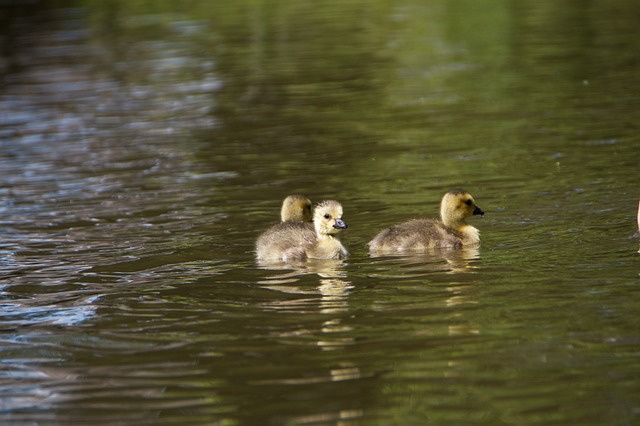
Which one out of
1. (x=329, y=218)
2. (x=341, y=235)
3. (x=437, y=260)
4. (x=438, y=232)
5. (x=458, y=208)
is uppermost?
(x=329, y=218)

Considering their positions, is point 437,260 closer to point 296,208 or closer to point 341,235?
point 341,235

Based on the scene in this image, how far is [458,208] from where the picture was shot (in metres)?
10.5

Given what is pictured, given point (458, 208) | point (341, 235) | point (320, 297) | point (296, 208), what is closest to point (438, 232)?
point (458, 208)

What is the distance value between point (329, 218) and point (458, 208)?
3.96ft

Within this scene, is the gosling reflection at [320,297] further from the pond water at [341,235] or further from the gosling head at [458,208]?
the gosling head at [458,208]

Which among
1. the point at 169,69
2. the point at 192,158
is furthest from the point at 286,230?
the point at 169,69

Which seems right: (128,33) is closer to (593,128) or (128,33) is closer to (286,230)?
(593,128)

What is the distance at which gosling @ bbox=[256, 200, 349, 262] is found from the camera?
995 centimetres

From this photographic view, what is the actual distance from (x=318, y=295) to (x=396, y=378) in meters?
2.02

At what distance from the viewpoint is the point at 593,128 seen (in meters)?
15.2

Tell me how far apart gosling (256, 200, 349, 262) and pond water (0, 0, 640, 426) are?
0.52 ft

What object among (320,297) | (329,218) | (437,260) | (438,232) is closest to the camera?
(320,297)

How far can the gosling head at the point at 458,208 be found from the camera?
1045cm

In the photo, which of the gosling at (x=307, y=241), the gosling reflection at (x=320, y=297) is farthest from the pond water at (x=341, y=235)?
the gosling at (x=307, y=241)
